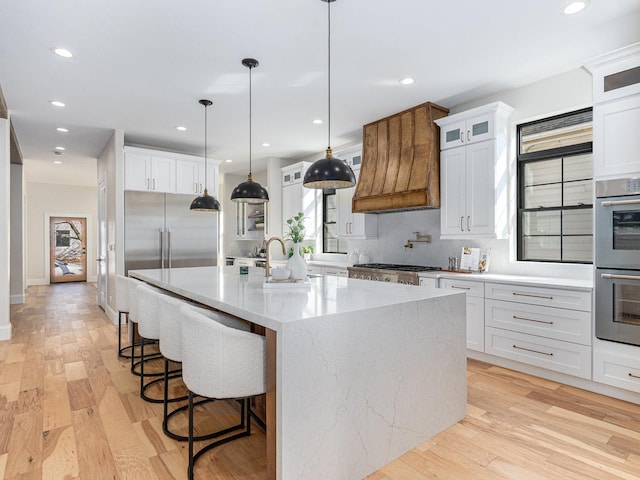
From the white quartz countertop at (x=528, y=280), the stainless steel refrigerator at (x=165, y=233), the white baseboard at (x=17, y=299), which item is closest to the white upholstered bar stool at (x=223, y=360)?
the white quartz countertop at (x=528, y=280)

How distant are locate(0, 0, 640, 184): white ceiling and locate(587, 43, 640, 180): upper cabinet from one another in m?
0.25

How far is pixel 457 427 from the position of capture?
2.43 metres

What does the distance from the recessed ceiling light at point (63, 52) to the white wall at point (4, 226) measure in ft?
6.65

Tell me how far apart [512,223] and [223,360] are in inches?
133

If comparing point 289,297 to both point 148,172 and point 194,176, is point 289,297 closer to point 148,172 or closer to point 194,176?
point 148,172

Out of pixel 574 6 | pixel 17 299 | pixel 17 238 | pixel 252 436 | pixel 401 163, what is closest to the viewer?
pixel 252 436

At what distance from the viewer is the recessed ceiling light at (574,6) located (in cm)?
249

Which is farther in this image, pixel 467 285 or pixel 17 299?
pixel 17 299

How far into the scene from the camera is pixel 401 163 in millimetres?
4555

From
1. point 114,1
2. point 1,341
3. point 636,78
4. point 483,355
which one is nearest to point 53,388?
point 1,341

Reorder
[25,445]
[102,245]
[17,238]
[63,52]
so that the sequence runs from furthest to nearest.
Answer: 1. [17,238]
2. [102,245]
3. [63,52]
4. [25,445]

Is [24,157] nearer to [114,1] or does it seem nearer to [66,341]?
[66,341]

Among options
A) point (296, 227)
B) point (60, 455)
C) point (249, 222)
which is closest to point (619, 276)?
point (60, 455)

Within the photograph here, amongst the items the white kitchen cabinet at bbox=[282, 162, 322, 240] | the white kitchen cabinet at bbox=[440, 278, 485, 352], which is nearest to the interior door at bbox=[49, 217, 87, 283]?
the white kitchen cabinet at bbox=[282, 162, 322, 240]
